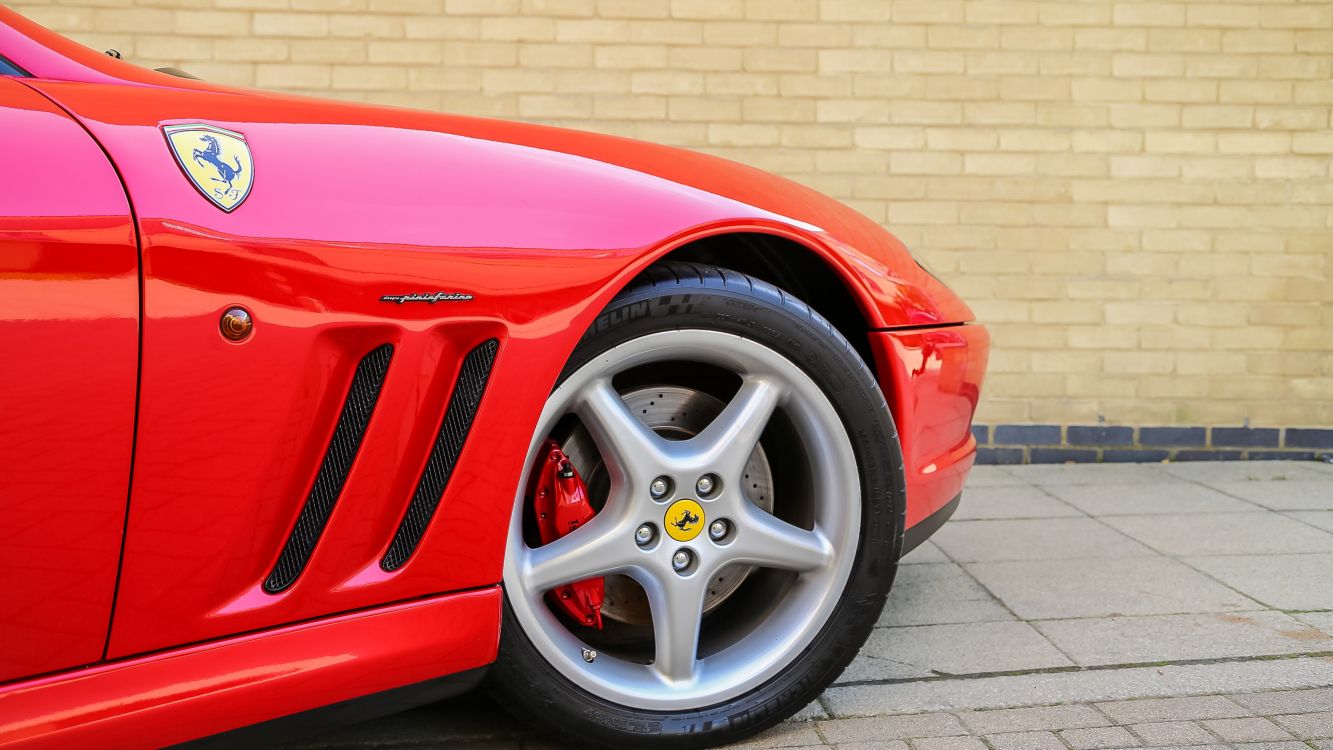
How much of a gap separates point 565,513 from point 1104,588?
168 cm

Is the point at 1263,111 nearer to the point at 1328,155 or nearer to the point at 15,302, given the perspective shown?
the point at 1328,155

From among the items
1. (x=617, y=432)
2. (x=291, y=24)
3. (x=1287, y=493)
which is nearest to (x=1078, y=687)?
(x=617, y=432)

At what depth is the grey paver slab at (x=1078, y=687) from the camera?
2.07 metres

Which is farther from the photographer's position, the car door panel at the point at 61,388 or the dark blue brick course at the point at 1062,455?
→ the dark blue brick course at the point at 1062,455

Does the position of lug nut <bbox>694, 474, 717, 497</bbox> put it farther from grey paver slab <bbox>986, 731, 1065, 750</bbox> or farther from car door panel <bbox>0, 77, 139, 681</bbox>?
car door panel <bbox>0, 77, 139, 681</bbox>

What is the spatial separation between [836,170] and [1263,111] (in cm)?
186

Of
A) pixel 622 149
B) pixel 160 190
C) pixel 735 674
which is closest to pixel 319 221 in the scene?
pixel 160 190

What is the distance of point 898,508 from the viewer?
1.93 metres

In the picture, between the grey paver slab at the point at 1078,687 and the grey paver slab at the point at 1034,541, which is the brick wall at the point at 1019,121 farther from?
the grey paver slab at the point at 1078,687

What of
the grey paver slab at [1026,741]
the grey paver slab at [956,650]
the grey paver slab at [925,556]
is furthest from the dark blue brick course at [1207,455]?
the grey paver slab at [1026,741]

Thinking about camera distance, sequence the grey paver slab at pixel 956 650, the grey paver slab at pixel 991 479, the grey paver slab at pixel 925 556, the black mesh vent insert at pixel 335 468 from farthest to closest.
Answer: the grey paver slab at pixel 991 479
the grey paver slab at pixel 925 556
the grey paver slab at pixel 956 650
the black mesh vent insert at pixel 335 468

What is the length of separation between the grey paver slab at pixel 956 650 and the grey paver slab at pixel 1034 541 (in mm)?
657

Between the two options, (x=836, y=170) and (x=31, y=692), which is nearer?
(x=31, y=692)

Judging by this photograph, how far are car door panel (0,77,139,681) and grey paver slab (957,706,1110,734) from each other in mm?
1428
